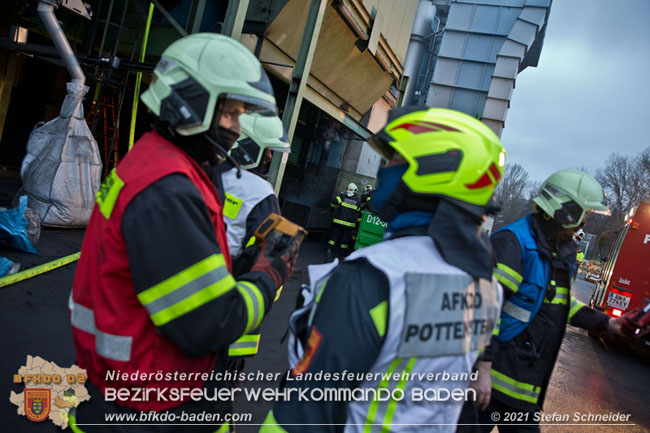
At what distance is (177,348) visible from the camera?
3.92ft

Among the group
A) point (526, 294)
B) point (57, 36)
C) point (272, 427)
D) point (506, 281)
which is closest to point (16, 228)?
point (57, 36)

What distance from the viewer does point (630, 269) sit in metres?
7.45

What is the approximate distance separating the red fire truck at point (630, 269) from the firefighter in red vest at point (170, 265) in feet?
27.7

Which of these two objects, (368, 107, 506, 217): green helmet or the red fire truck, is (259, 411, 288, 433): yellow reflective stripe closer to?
(368, 107, 506, 217): green helmet

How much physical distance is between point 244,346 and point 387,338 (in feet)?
4.27

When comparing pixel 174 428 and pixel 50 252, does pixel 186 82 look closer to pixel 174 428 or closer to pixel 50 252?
pixel 174 428

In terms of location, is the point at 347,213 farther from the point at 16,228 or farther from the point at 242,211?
the point at 242,211

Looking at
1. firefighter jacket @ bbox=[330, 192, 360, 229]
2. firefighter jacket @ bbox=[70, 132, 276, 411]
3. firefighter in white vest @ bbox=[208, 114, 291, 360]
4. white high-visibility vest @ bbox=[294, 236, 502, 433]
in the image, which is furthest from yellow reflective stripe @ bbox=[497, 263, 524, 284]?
firefighter jacket @ bbox=[330, 192, 360, 229]

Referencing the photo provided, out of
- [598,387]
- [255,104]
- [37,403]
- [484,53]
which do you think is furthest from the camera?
[484,53]

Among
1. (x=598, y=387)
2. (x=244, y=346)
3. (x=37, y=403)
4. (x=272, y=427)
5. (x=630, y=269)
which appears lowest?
(x=598, y=387)

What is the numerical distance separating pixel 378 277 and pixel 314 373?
0.30 m

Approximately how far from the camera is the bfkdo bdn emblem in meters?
1.88

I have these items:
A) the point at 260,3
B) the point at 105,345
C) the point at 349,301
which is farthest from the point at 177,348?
the point at 260,3

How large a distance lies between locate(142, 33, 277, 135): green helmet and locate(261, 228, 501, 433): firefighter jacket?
668mm
